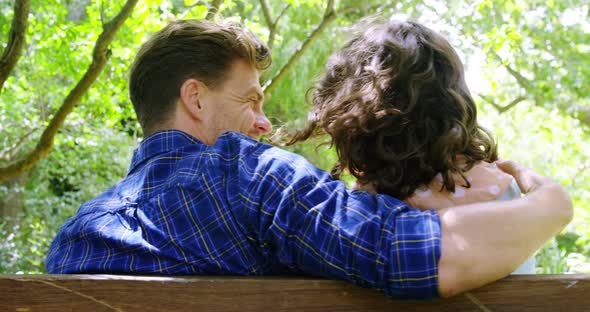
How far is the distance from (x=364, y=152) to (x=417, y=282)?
400 mm

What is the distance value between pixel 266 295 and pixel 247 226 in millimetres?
220

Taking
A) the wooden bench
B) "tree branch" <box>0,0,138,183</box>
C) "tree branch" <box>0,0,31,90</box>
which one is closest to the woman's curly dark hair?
the wooden bench

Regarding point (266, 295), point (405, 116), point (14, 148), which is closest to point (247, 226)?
point (266, 295)

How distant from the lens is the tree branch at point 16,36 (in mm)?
3963

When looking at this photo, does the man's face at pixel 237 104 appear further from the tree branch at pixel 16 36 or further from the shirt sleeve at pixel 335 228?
the tree branch at pixel 16 36

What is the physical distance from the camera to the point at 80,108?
8156 millimetres

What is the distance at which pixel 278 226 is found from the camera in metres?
1.32

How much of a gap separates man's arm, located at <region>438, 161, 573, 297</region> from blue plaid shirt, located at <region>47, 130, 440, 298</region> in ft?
0.08

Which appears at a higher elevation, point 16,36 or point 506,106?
point 16,36

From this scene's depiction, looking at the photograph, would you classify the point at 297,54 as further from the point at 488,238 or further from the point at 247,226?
the point at 488,238

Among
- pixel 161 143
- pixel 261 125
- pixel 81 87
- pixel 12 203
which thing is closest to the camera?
pixel 161 143

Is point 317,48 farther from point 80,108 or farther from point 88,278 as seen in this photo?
point 88,278

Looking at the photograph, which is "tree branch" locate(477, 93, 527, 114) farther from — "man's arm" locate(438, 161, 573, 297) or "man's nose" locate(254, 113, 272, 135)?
"man's arm" locate(438, 161, 573, 297)

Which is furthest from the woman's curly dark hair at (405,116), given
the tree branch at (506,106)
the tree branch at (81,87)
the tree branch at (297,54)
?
the tree branch at (506,106)
